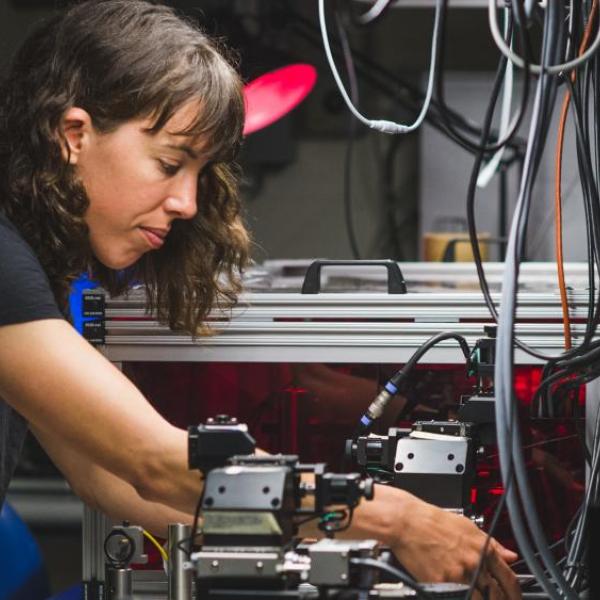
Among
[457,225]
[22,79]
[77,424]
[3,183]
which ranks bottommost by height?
[457,225]

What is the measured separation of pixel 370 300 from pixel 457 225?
3023 millimetres

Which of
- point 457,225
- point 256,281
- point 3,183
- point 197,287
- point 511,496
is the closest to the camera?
point 511,496

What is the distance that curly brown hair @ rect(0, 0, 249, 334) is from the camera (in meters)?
1.31

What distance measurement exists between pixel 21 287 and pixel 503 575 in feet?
1.83

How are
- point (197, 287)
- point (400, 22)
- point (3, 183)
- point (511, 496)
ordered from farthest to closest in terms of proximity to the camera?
1. point (400, 22)
2. point (197, 287)
3. point (3, 183)
4. point (511, 496)

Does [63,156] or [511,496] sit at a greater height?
[63,156]

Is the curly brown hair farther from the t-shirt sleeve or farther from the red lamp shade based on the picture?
the red lamp shade

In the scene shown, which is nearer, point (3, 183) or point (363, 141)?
point (3, 183)

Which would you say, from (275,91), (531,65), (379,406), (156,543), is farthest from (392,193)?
(531,65)

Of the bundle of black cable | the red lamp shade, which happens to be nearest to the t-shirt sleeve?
the bundle of black cable

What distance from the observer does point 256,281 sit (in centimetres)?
180

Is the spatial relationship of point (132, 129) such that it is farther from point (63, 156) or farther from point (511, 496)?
point (511, 496)

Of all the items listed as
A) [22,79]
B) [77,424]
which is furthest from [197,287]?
[77,424]

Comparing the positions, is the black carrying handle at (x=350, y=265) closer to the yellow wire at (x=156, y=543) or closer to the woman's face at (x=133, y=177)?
the woman's face at (x=133, y=177)
